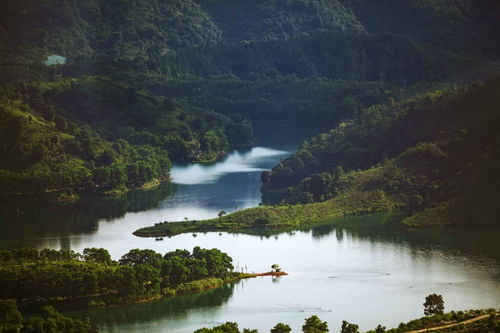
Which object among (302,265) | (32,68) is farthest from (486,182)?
(32,68)

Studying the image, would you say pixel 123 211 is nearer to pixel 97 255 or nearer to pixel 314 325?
pixel 97 255

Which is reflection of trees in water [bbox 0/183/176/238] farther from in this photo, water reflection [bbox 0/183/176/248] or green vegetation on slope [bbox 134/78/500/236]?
green vegetation on slope [bbox 134/78/500/236]

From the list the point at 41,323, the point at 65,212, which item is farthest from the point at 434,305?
the point at 65,212

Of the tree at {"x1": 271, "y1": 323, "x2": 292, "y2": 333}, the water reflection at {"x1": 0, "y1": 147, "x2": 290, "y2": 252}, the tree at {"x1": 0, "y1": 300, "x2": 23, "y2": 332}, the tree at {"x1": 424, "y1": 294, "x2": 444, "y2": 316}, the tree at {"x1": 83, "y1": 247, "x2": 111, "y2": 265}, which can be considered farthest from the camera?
the water reflection at {"x1": 0, "y1": 147, "x2": 290, "y2": 252}

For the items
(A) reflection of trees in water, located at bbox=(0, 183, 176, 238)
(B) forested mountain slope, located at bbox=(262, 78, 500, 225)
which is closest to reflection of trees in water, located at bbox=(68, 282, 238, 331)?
(A) reflection of trees in water, located at bbox=(0, 183, 176, 238)

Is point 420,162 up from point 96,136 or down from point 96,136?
down

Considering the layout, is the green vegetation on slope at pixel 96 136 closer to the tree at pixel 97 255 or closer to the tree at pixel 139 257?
the tree at pixel 97 255

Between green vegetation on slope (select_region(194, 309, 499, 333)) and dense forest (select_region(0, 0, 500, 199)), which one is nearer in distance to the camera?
green vegetation on slope (select_region(194, 309, 499, 333))
